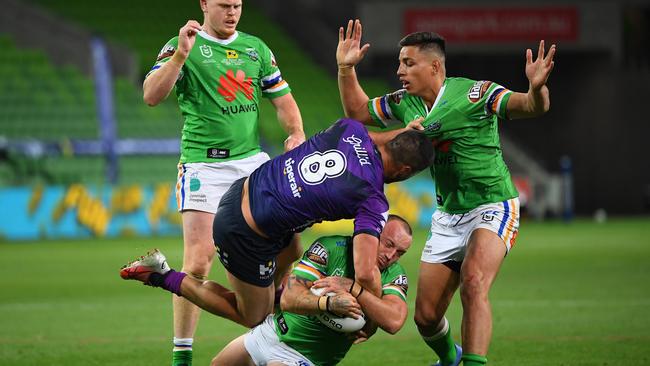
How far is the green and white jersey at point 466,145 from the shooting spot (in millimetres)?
7258

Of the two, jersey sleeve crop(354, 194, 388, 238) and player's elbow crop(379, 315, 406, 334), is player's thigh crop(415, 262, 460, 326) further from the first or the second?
jersey sleeve crop(354, 194, 388, 238)

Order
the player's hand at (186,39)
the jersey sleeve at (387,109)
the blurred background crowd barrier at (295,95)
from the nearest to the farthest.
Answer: the player's hand at (186,39)
the jersey sleeve at (387,109)
the blurred background crowd barrier at (295,95)

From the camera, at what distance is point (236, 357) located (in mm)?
6551

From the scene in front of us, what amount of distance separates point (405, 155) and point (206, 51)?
87.5 inches

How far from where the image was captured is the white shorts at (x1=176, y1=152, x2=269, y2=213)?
25.0ft

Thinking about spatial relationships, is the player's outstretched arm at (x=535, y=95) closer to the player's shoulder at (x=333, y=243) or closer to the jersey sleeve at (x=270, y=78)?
the player's shoulder at (x=333, y=243)

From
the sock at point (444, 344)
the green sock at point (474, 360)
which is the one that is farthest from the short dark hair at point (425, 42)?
the green sock at point (474, 360)

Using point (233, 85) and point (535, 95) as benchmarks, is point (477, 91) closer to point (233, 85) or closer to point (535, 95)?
point (535, 95)

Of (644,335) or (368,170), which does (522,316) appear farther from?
(368,170)

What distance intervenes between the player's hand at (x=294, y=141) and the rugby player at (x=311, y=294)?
128 centimetres

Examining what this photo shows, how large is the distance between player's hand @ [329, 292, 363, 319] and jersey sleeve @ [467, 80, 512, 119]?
182 centimetres

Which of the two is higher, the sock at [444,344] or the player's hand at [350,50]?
the player's hand at [350,50]

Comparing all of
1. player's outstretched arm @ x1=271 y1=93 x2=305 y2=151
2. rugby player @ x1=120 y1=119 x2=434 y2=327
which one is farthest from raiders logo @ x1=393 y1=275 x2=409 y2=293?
player's outstretched arm @ x1=271 y1=93 x2=305 y2=151

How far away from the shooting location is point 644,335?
29.7 ft
